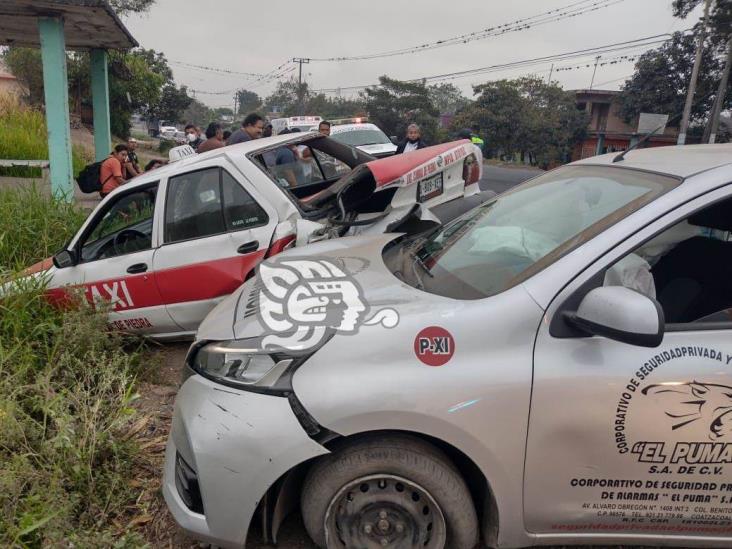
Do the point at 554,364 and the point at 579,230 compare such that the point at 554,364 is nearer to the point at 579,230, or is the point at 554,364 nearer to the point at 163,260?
the point at 579,230

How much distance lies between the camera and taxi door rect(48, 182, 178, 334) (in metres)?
4.23

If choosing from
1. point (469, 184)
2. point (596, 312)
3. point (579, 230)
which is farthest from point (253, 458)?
point (469, 184)

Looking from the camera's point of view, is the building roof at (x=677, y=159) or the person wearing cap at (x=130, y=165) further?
the person wearing cap at (x=130, y=165)

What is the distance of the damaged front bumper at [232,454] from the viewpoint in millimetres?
1932

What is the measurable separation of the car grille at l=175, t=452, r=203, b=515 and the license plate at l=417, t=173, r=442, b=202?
2718mm

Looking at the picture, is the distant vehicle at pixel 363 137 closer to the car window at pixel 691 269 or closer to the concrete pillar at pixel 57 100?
the concrete pillar at pixel 57 100

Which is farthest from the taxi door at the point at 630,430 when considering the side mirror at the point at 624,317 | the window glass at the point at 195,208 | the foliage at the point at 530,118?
the foliage at the point at 530,118

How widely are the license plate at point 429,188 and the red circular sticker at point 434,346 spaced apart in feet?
7.90

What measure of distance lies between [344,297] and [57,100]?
7.31 m

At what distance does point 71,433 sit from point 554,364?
2.40m

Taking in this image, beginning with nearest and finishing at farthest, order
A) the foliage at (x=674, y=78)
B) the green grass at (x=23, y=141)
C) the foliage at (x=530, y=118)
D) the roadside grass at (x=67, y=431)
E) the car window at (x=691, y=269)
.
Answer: the car window at (x=691, y=269)
the roadside grass at (x=67, y=431)
the green grass at (x=23, y=141)
the foliage at (x=674, y=78)
the foliage at (x=530, y=118)

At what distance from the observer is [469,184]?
185 inches

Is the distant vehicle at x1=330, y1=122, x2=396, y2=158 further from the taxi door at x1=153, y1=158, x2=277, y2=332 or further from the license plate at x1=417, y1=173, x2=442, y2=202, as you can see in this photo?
the taxi door at x1=153, y1=158, x2=277, y2=332

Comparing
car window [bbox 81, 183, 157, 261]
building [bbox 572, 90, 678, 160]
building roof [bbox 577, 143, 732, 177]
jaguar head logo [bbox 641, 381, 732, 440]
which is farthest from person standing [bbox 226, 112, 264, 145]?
building [bbox 572, 90, 678, 160]
